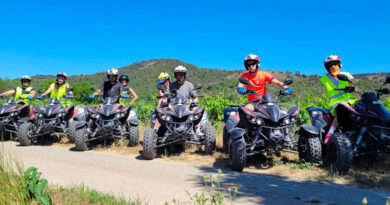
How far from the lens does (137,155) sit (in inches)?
294

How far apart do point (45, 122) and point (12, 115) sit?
136 cm

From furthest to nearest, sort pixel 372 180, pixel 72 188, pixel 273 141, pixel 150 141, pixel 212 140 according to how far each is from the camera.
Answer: pixel 212 140
pixel 150 141
pixel 273 141
pixel 372 180
pixel 72 188

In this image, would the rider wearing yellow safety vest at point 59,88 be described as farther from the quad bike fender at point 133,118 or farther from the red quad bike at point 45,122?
the quad bike fender at point 133,118

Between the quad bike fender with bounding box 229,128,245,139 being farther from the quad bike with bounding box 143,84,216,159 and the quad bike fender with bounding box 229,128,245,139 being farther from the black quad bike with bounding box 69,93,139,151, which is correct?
the black quad bike with bounding box 69,93,139,151

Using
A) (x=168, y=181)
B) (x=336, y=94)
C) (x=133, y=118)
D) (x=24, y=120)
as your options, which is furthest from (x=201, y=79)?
(x=168, y=181)

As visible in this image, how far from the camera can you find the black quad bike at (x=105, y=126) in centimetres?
782

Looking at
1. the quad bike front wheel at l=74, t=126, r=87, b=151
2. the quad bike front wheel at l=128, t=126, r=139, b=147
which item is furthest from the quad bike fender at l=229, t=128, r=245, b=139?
the quad bike front wheel at l=74, t=126, r=87, b=151

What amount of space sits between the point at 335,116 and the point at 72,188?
496 cm

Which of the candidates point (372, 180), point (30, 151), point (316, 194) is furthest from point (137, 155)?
point (372, 180)

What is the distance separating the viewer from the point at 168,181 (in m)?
4.97

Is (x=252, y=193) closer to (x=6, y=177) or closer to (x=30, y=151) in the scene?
(x=6, y=177)

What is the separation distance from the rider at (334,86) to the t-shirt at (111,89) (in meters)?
5.52

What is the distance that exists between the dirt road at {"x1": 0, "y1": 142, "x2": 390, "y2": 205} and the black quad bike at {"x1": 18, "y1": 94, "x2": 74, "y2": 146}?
5.56 ft

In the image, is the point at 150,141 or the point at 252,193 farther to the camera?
the point at 150,141
